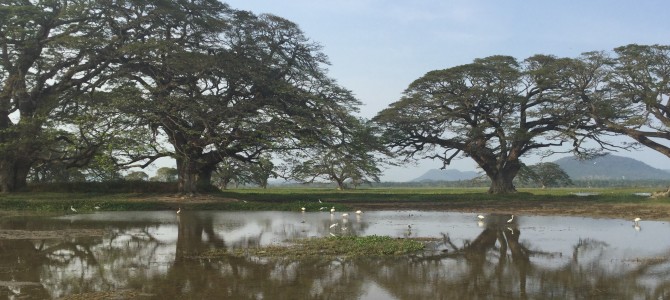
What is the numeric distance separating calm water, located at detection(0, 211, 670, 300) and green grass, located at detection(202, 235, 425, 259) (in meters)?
0.60

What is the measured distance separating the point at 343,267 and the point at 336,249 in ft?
6.86

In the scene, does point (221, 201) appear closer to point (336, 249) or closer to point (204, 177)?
point (204, 177)

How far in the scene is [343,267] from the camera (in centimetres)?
1037

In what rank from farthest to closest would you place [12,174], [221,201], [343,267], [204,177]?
[204,177] → [12,174] → [221,201] → [343,267]

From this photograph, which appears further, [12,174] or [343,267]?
[12,174]

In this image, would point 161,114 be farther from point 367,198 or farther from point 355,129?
point 367,198

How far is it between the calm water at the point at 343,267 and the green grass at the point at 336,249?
60cm

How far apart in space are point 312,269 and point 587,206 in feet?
78.1

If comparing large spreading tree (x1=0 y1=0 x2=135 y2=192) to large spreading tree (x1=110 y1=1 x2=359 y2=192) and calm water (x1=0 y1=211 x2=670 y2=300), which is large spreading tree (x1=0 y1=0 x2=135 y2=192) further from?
calm water (x1=0 y1=211 x2=670 y2=300)

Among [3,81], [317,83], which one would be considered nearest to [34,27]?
[3,81]

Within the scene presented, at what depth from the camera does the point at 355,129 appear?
34.5m

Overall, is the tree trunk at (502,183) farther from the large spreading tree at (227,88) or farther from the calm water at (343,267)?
the calm water at (343,267)

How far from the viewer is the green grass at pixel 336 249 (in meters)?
11.8

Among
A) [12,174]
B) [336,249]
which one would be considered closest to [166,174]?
[12,174]
